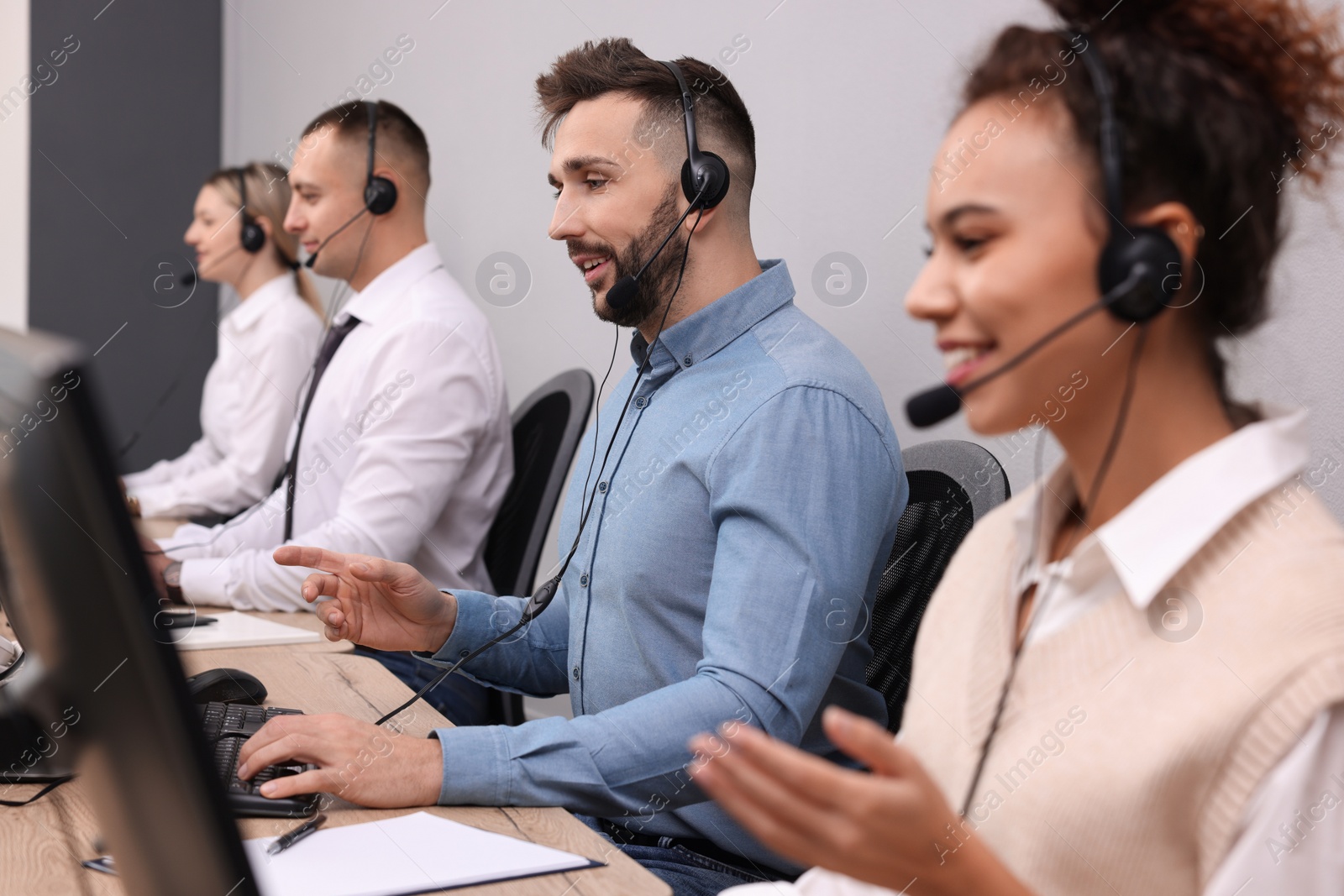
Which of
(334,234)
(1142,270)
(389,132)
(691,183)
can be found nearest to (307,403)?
(334,234)

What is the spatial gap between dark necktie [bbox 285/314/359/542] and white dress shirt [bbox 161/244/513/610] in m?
0.02

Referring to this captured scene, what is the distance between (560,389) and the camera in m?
1.96

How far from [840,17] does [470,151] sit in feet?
4.42

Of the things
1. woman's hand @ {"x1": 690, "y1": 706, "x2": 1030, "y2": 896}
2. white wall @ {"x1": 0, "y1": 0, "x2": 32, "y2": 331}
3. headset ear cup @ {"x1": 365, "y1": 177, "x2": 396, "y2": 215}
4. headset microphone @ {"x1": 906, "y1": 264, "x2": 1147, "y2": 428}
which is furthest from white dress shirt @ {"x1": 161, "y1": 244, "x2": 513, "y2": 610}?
white wall @ {"x1": 0, "y1": 0, "x2": 32, "y2": 331}

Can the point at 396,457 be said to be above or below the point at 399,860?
above

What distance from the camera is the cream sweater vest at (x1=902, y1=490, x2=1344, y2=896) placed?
591mm

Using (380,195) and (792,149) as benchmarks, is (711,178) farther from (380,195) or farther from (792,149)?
(380,195)

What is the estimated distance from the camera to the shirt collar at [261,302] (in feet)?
10.6

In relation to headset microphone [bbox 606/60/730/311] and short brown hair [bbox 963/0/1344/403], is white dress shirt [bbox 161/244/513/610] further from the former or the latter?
short brown hair [bbox 963/0/1344/403]

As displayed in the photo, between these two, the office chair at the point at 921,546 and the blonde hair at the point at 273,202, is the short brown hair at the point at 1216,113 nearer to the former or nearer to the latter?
the office chair at the point at 921,546

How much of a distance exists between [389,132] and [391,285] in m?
0.36

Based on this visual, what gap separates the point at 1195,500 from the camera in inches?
26.5

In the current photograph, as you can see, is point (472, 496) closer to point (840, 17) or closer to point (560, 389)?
point (560, 389)

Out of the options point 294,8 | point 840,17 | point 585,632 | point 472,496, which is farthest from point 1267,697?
point 294,8
